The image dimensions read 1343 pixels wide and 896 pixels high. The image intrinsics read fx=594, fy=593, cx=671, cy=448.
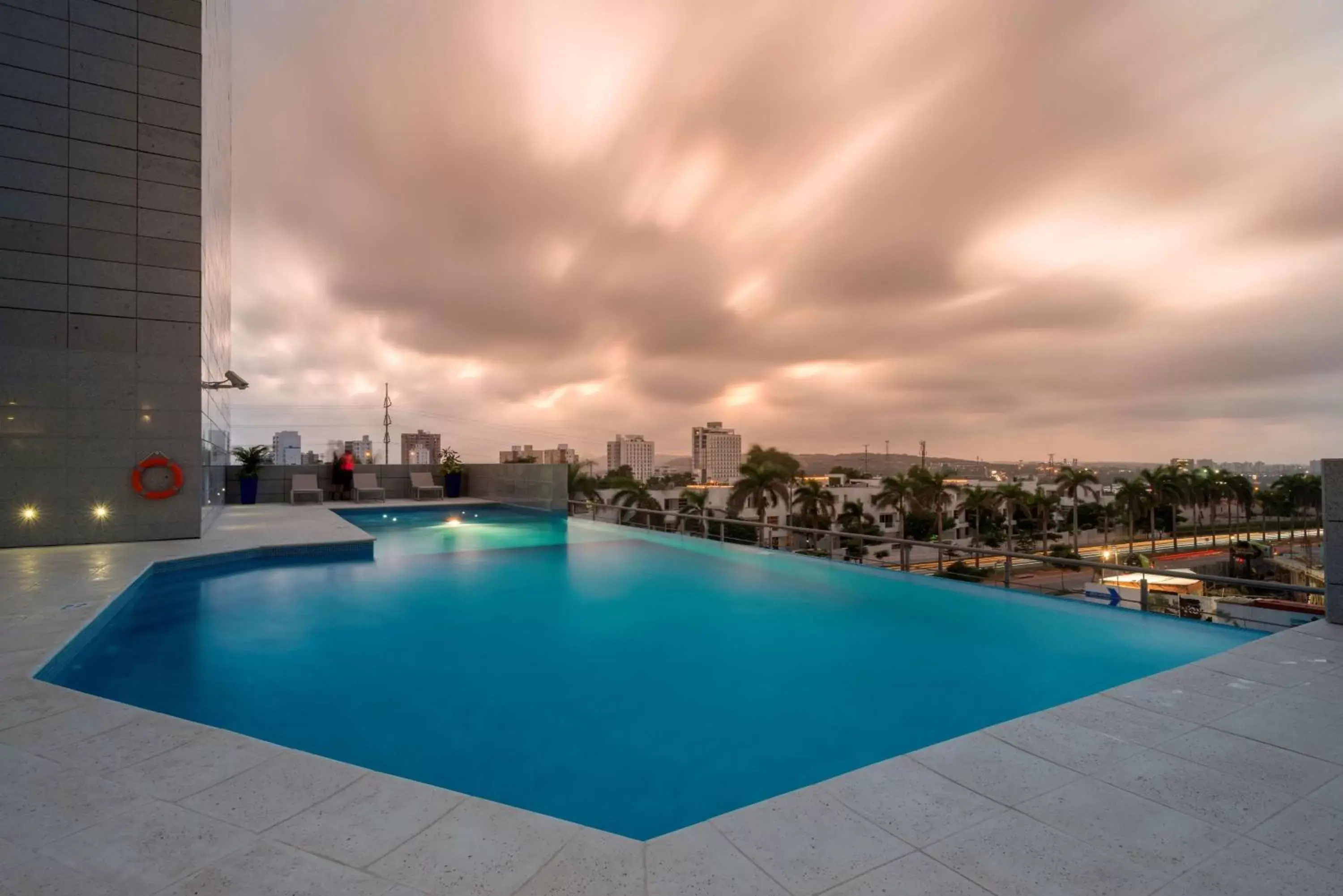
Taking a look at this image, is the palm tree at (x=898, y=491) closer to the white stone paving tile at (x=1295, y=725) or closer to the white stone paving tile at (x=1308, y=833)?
the white stone paving tile at (x=1295, y=725)

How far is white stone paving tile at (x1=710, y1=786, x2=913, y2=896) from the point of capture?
1.88m

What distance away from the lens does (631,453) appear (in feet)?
309

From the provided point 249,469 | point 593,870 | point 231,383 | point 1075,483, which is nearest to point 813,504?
point 1075,483

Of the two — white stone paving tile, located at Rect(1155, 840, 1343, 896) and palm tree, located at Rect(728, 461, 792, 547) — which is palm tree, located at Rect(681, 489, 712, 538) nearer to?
palm tree, located at Rect(728, 461, 792, 547)

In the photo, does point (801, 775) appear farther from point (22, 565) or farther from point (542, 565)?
point (22, 565)

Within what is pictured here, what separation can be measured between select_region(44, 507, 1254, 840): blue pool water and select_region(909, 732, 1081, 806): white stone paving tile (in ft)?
1.85

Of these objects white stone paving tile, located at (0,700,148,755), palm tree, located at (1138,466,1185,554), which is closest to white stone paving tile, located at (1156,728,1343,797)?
white stone paving tile, located at (0,700,148,755)

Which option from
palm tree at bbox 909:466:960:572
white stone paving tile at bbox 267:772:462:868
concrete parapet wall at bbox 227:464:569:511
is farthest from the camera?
palm tree at bbox 909:466:960:572

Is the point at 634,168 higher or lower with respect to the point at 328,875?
higher

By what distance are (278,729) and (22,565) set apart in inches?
253

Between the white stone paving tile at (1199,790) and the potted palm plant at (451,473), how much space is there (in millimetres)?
18926

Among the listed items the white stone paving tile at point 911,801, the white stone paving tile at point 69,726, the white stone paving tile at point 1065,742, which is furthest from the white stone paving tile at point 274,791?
the white stone paving tile at point 1065,742

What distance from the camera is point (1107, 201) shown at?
11266 millimetres

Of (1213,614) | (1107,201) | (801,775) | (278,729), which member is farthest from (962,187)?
(278,729)
